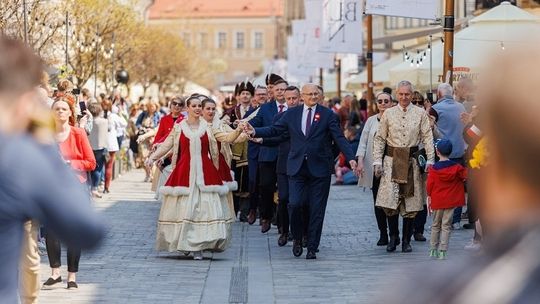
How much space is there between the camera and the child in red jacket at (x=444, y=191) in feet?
43.0

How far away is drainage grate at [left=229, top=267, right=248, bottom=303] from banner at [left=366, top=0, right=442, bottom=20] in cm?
613

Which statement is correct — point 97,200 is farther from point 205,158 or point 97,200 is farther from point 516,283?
point 516,283

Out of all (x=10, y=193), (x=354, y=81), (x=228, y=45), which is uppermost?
(x=10, y=193)

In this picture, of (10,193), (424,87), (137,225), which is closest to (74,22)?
(424,87)

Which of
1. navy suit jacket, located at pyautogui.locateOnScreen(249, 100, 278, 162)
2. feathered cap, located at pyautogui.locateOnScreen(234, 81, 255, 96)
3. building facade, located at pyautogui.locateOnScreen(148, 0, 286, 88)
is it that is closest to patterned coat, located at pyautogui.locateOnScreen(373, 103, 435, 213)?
navy suit jacket, located at pyautogui.locateOnScreen(249, 100, 278, 162)

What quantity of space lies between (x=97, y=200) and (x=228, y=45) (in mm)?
129411

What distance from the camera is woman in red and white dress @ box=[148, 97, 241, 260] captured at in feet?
45.2

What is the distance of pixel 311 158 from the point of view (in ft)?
46.0

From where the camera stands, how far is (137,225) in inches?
729

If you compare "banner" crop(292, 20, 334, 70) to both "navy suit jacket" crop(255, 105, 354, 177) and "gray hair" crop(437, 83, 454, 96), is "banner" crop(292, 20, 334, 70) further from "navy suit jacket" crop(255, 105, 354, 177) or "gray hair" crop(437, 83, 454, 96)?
"navy suit jacket" crop(255, 105, 354, 177)

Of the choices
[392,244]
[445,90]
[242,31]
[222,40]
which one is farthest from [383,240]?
[222,40]

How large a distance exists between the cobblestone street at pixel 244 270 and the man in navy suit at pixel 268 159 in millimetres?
296

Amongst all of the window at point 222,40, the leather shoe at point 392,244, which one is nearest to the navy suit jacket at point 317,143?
the leather shoe at point 392,244

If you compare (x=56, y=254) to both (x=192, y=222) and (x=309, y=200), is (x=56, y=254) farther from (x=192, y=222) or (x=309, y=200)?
(x=309, y=200)
